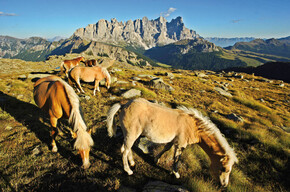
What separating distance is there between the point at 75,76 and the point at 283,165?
54.9ft

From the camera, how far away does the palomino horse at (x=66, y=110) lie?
5078 millimetres

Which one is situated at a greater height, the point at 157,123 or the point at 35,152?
the point at 157,123

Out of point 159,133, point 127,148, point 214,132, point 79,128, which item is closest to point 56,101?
point 79,128

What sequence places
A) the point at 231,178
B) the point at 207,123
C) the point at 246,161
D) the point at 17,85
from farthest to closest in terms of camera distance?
the point at 17,85, the point at 246,161, the point at 231,178, the point at 207,123

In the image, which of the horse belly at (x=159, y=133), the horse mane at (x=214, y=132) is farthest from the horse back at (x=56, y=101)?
the horse mane at (x=214, y=132)

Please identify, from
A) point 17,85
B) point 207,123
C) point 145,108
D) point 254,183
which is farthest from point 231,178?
point 17,85

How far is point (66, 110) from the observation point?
588cm

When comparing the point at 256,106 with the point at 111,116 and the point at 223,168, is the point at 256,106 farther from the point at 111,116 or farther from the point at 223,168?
the point at 111,116

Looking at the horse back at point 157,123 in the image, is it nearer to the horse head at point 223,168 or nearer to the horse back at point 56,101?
the horse head at point 223,168

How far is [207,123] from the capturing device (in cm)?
500

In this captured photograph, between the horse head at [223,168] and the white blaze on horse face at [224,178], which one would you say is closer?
the horse head at [223,168]

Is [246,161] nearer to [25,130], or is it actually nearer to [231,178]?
[231,178]

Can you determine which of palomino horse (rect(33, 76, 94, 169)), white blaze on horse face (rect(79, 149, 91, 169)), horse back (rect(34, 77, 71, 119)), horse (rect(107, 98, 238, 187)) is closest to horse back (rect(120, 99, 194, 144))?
horse (rect(107, 98, 238, 187))

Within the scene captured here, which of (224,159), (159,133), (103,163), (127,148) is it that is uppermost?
(159,133)
